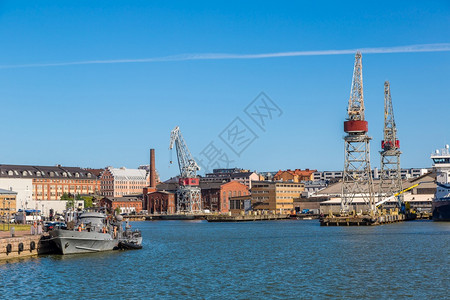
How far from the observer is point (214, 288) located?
4075 cm

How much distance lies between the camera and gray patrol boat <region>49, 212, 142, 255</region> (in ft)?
189

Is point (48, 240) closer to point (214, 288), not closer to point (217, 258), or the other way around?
point (217, 258)

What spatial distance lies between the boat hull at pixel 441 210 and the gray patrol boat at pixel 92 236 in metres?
77.1

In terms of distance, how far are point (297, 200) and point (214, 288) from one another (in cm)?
15917

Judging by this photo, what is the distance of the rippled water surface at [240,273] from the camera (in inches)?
1529

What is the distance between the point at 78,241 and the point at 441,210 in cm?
8884

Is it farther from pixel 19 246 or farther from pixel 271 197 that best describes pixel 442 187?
pixel 19 246

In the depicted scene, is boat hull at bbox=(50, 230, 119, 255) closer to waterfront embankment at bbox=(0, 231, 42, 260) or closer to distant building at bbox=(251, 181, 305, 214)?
waterfront embankment at bbox=(0, 231, 42, 260)

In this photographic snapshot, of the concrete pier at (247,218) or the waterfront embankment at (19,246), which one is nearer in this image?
the waterfront embankment at (19,246)

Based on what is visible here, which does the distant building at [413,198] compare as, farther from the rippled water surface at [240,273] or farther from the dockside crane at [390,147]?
the rippled water surface at [240,273]

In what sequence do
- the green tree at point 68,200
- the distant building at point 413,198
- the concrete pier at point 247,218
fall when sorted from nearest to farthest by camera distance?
the green tree at point 68,200 < the distant building at point 413,198 < the concrete pier at point 247,218

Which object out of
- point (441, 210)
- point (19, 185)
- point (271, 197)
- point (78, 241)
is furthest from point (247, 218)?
point (78, 241)

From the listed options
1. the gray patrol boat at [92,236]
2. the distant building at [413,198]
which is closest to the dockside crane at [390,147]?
the distant building at [413,198]

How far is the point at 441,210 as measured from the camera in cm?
12850
